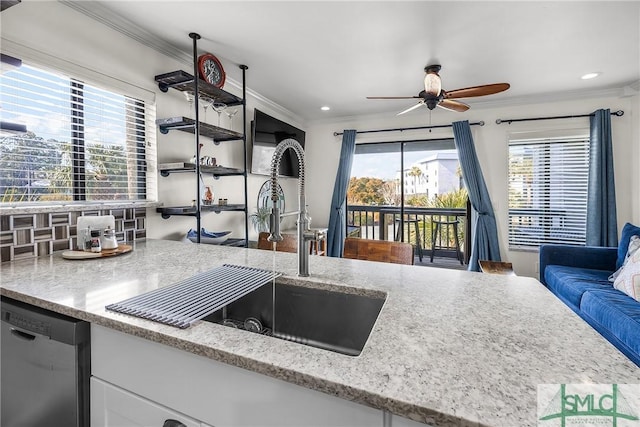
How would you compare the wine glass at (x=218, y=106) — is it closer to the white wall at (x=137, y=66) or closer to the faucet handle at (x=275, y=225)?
the white wall at (x=137, y=66)

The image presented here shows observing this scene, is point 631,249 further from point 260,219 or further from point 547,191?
point 260,219

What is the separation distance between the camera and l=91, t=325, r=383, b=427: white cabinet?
Answer: 0.55 meters

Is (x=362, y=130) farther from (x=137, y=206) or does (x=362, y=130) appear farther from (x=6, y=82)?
(x=6, y=82)

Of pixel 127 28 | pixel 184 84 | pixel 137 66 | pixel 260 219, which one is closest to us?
pixel 127 28

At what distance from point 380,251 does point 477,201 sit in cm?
282

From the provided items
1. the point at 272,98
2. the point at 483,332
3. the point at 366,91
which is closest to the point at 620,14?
the point at 366,91

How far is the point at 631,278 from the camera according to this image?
208 cm

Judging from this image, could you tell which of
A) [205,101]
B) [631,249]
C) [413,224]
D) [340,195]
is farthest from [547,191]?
[205,101]

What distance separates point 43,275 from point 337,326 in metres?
1.16

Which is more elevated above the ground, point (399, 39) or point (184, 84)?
point (399, 39)

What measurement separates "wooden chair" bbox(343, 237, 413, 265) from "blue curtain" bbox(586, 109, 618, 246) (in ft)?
10.5

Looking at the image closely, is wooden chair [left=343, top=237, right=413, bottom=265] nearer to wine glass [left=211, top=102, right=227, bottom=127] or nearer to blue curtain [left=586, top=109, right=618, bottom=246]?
wine glass [left=211, top=102, right=227, bottom=127]

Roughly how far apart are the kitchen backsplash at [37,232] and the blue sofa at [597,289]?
10.3ft

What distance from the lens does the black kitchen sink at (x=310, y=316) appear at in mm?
981
